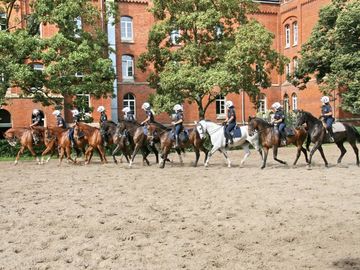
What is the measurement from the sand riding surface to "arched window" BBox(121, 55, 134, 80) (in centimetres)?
2934

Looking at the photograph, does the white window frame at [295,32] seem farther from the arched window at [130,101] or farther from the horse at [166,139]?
the horse at [166,139]

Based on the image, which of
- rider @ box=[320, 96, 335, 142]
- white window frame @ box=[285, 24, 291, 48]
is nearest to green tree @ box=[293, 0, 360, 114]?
white window frame @ box=[285, 24, 291, 48]

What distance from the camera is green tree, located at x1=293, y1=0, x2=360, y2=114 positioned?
32.3 meters

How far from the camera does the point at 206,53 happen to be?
101 ft

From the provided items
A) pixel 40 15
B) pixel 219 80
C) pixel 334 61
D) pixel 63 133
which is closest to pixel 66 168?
pixel 63 133

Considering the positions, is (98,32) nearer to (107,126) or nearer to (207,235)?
(107,126)

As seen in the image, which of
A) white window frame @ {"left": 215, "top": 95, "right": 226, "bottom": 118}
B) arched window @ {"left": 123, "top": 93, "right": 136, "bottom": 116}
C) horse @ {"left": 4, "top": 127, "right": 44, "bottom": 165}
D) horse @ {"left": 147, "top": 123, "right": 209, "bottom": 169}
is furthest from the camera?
white window frame @ {"left": 215, "top": 95, "right": 226, "bottom": 118}

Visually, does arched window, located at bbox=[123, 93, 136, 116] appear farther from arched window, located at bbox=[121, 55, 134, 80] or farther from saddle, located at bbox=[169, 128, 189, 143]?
saddle, located at bbox=[169, 128, 189, 143]

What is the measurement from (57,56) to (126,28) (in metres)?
19.6

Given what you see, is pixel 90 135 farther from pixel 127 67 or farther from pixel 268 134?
pixel 127 67

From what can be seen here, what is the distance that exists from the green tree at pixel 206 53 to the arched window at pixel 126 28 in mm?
11956

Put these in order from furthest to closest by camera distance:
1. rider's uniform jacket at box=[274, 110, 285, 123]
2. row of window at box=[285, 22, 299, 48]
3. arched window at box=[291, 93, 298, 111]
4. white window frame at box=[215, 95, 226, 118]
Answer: row of window at box=[285, 22, 299, 48] → arched window at box=[291, 93, 298, 111] → white window frame at box=[215, 95, 226, 118] → rider's uniform jacket at box=[274, 110, 285, 123]

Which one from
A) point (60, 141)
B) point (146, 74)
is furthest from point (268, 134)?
point (146, 74)

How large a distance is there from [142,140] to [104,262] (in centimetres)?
1236
